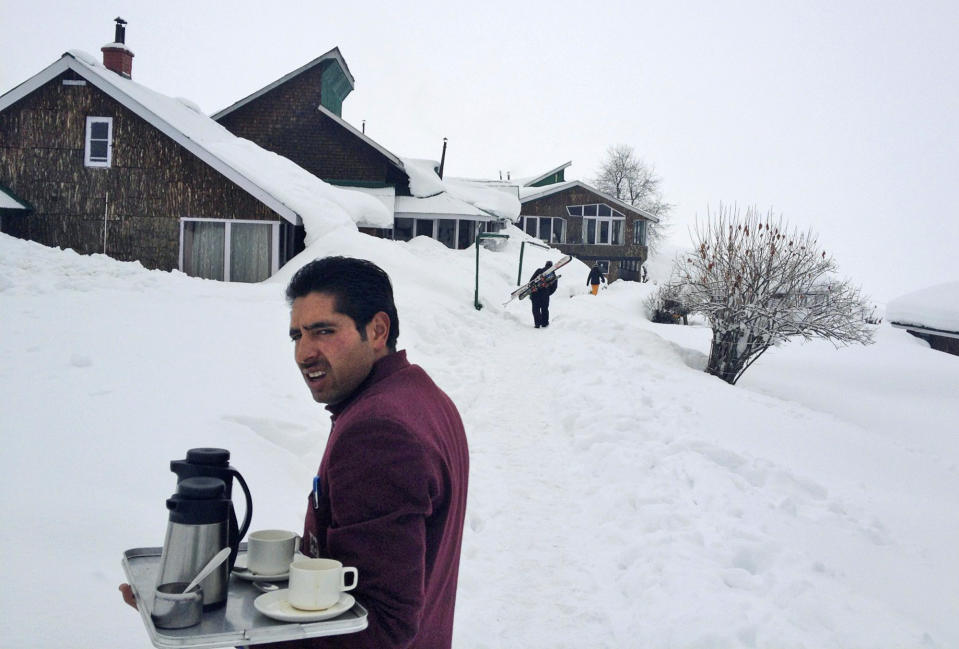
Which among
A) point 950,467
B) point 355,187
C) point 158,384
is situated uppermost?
point 355,187

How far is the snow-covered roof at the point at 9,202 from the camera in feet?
57.8

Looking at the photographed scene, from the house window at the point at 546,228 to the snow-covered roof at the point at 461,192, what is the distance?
14.7 feet

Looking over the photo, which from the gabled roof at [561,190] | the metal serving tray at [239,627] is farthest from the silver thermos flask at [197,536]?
the gabled roof at [561,190]

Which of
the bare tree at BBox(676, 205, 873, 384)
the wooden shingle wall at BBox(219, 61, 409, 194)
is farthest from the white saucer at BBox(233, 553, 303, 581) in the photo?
the wooden shingle wall at BBox(219, 61, 409, 194)

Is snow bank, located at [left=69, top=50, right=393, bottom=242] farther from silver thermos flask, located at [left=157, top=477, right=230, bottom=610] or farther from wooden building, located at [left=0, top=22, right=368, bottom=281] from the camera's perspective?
silver thermos flask, located at [left=157, top=477, right=230, bottom=610]

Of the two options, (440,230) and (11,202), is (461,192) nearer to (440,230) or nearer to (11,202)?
(440,230)

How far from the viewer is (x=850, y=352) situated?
19.6 meters

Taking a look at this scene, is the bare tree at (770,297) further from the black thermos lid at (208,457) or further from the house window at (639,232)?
the house window at (639,232)

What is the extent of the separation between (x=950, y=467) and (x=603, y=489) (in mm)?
6009

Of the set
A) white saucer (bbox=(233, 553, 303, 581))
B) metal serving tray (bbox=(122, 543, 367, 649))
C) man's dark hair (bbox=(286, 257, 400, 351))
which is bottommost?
metal serving tray (bbox=(122, 543, 367, 649))

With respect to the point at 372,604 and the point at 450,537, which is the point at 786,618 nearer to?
the point at 450,537

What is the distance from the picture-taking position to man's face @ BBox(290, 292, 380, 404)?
6.65ft

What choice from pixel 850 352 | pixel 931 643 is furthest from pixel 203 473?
pixel 850 352

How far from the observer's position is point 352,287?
6.79 feet
